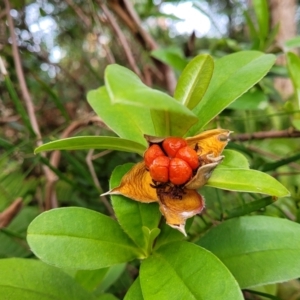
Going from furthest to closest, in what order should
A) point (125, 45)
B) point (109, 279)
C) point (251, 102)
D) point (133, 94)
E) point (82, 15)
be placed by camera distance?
point (82, 15) < point (125, 45) < point (251, 102) < point (109, 279) < point (133, 94)

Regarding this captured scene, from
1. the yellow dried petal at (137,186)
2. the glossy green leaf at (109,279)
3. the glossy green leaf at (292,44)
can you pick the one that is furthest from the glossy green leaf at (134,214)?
the glossy green leaf at (292,44)

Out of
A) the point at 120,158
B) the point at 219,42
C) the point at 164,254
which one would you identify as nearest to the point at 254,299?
the point at 164,254

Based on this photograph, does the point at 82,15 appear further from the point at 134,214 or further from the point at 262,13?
the point at 134,214

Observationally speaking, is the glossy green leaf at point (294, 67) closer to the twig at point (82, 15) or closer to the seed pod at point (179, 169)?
the seed pod at point (179, 169)

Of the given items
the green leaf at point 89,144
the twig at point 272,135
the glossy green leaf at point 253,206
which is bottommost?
the twig at point 272,135

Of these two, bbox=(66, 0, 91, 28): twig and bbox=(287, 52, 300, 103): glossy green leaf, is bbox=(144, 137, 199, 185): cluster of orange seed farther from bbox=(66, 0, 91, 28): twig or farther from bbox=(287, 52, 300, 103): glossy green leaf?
bbox=(66, 0, 91, 28): twig

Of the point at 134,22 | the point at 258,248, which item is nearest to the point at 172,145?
the point at 258,248
